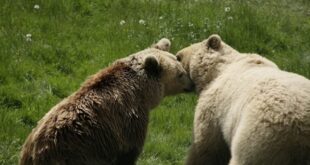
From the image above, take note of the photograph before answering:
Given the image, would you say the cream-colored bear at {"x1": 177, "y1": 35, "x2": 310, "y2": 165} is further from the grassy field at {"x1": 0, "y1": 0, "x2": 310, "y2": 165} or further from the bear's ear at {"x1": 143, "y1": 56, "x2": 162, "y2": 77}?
the grassy field at {"x1": 0, "y1": 0, "x2": 310, "y2": 165}

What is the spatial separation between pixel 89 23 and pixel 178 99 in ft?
7.62

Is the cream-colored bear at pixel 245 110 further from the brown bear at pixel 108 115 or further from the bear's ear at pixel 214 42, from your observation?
the brown bear at pixel 108 115

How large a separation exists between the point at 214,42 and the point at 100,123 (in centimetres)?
189

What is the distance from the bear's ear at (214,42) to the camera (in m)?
7.69

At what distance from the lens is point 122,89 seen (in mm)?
6809

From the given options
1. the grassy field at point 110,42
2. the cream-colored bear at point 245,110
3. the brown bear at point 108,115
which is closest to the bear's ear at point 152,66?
the brown bear at point 108,115

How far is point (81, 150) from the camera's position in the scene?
622 cm

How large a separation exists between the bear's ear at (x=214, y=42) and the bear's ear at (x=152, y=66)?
0.82 m

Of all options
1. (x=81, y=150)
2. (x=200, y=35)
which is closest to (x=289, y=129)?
(x=81, y=150)

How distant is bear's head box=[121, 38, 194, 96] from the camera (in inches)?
278

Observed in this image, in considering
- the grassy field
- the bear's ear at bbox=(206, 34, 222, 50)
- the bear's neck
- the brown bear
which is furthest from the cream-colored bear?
the grassy field

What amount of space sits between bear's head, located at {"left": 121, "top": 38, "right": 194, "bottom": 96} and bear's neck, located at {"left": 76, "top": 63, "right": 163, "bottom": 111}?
0.23ft

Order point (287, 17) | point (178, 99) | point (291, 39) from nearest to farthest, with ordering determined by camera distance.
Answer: point (178, 99) → point (291, 39) → point (287, 17)

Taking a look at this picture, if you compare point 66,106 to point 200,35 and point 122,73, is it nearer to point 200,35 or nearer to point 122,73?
point 122,73
